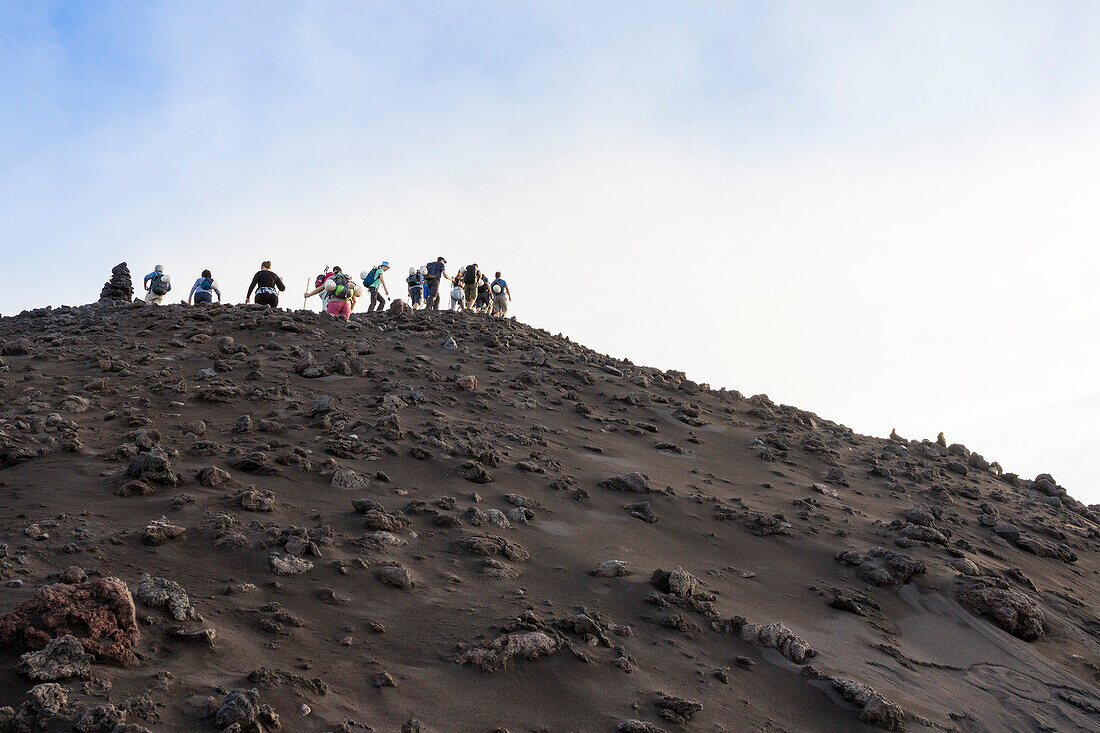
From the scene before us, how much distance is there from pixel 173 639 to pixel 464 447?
4317mm

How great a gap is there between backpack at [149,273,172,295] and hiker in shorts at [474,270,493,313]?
24.5 feet

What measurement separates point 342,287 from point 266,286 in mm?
1414

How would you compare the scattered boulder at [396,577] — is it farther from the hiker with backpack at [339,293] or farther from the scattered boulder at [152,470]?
the hiker with backpack at [339,293]

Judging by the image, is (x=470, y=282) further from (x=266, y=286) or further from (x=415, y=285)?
(x=266, y=286)

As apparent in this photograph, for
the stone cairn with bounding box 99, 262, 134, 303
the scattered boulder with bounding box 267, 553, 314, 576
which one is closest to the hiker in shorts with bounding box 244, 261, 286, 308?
the stone cairn with bounding box 99, 262, 134, 303

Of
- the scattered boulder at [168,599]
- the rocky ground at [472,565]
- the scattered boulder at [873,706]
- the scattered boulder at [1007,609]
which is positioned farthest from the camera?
the scattered boulder at [1007,609]

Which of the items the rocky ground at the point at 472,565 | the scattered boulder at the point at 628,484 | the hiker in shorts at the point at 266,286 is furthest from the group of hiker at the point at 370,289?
the scattered boulder at the point at 628,484

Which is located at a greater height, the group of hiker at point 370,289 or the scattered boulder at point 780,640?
the group of hiker at point 370,289

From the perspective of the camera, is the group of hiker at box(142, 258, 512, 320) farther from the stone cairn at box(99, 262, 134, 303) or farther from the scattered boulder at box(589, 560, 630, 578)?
the scattered boulder at box(589, 560, 630, 578)

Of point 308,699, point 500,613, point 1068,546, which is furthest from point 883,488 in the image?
point 308,699

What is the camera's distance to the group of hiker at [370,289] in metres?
Result: 15.6

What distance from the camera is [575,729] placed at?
13.7 ft

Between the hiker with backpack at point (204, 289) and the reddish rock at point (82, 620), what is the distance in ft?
41.5

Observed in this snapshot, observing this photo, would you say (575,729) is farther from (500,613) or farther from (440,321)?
(440,321)
